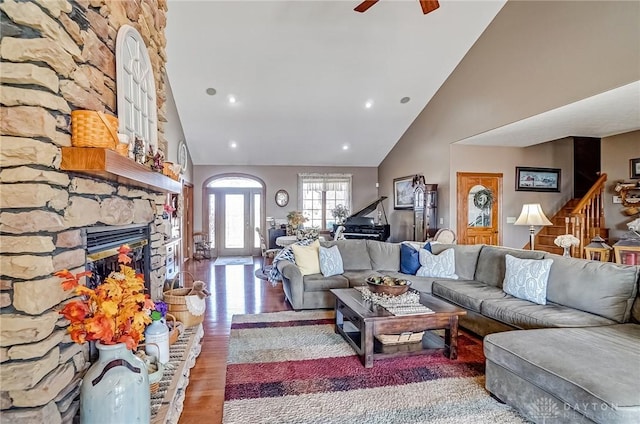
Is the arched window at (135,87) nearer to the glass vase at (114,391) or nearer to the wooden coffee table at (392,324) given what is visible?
the glass vase at (114,391)

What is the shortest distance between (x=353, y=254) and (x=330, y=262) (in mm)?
544

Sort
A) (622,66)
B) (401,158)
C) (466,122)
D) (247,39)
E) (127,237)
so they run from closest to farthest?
(127,237) → (622,66) → (247,39) → (466,122) → (401,158)

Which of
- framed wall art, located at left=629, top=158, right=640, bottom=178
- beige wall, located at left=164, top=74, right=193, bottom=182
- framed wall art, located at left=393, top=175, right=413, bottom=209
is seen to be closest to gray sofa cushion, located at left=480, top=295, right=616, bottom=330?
framed wall art, located at left=629, top=158, right=640, bottom=178

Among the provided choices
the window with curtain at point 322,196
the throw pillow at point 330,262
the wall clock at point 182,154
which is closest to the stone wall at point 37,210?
the throw pillow at point 330,262

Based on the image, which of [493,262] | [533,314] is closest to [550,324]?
[533,314]

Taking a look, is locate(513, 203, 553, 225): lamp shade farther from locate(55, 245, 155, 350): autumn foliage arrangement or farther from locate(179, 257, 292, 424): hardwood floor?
locate(55, 245, 155, 350): autumn foliage arrangement

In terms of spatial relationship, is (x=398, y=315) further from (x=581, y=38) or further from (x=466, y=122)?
(x=466, y=122)

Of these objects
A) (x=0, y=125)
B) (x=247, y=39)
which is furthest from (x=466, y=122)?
(x=0, y=125)

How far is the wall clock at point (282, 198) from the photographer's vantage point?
10.5 meters

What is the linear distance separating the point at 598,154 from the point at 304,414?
310 inches

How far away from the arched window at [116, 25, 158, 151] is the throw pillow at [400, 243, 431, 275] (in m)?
3.42

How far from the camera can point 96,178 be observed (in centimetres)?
206

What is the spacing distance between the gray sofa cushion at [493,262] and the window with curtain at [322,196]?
6.33m

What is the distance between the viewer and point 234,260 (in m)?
9.40
